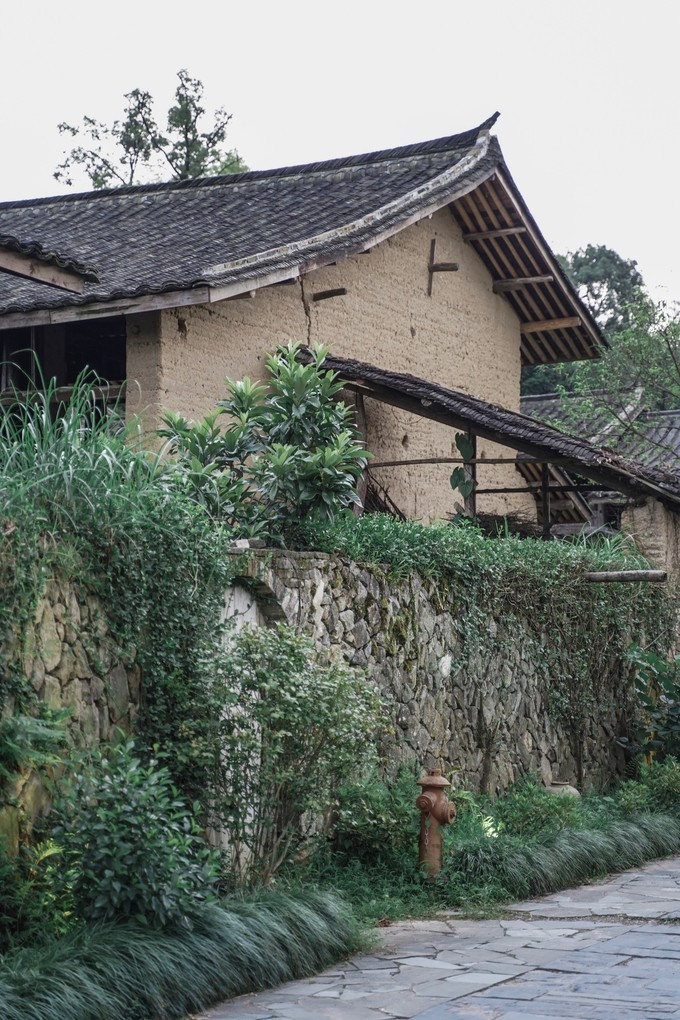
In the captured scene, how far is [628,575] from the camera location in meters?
11.7

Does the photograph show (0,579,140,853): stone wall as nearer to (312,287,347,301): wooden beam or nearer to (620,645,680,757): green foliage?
(620,645,680,757): green foliage

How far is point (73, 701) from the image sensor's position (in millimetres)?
6480

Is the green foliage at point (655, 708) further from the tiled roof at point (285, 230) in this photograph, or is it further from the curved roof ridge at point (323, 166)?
the curved roof ridge at point (323, 166)

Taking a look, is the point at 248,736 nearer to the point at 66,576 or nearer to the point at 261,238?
the point at 66,576

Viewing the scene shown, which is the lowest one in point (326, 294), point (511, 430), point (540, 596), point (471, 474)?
point (540, 596)

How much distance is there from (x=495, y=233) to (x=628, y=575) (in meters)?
7.33

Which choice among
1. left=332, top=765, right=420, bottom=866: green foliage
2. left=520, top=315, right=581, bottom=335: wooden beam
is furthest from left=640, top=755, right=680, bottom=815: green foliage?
left=520, top=315, right=581, bottom=335: wooden beam

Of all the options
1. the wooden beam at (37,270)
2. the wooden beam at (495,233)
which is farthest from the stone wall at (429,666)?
the wooden beam at (495,233)

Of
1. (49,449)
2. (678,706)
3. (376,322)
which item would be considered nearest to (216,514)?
(49,449)

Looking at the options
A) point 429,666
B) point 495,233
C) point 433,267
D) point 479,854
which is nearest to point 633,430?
point 495,233

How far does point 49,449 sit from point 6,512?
2.12 ft

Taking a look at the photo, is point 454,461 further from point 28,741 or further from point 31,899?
point 31,899

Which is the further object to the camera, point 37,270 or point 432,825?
point 432,825

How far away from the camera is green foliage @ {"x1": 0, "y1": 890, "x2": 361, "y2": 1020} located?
5.05 meters
